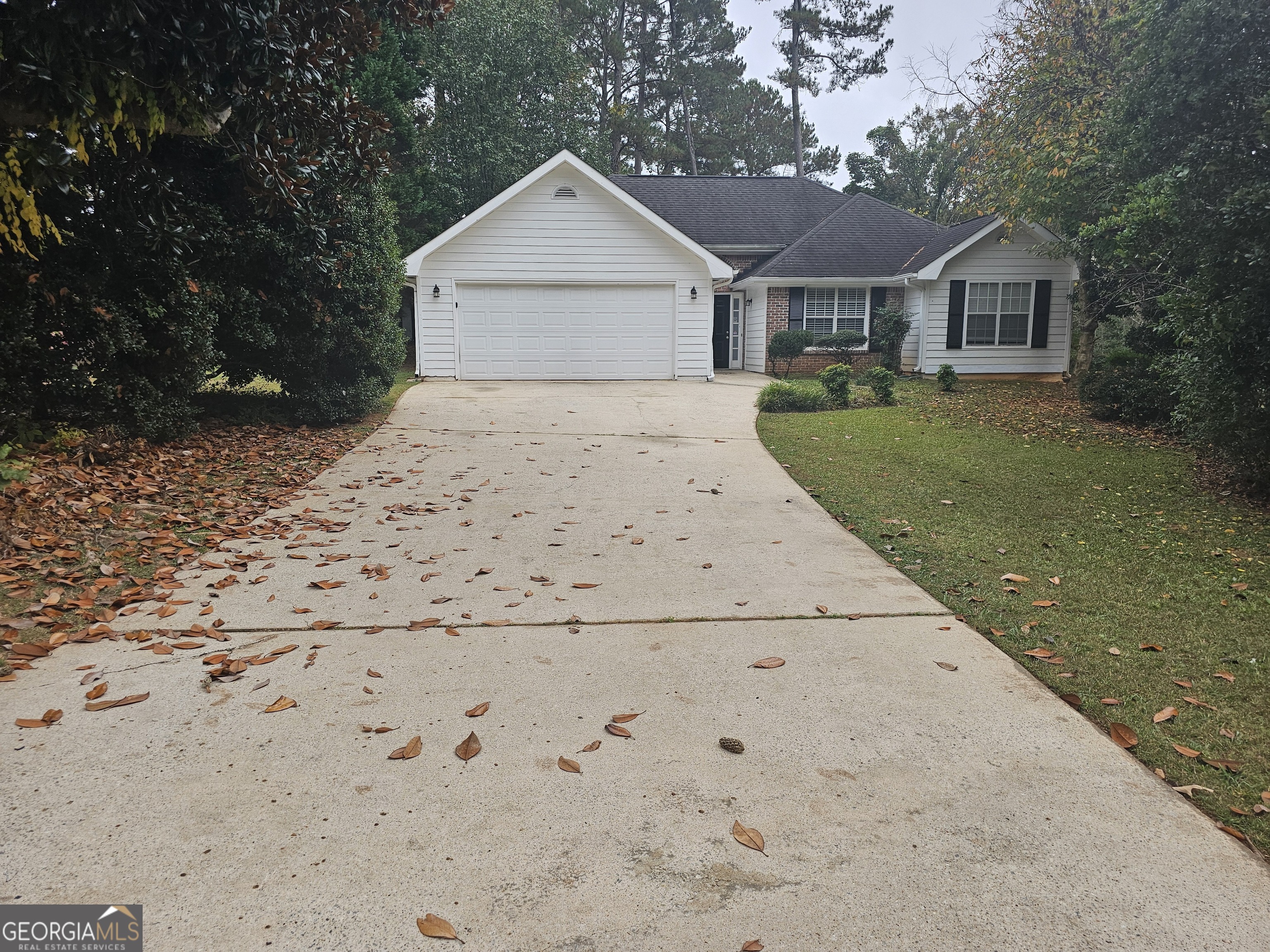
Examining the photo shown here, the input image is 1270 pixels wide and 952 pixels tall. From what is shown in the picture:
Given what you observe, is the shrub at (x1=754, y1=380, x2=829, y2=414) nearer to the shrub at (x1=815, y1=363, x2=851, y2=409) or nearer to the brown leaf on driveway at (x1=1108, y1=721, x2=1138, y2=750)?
the shrub at (x1=815, y1=363, x2=851, y2=409)

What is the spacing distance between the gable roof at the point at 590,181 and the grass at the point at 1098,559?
7.18 m

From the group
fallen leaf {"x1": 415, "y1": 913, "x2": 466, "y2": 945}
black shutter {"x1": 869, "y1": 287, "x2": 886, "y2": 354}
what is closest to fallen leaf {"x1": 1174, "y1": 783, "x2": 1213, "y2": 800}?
fallen leaf {"x1": 415, "y1": 913, "x2": 466, "y2": 945}

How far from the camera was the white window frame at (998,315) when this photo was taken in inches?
769

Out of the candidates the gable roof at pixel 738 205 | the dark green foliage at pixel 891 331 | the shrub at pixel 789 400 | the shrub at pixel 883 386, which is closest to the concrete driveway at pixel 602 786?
the shrub at pixel 789 400

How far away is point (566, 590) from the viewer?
17.1 feet

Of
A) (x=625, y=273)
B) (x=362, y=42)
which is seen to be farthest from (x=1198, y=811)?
(x=625, y=273)

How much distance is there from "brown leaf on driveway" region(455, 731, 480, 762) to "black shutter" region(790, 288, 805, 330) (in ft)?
60.4

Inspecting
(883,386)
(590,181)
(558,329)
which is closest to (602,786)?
(883,386)

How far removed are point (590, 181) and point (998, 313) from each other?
10.3 meters

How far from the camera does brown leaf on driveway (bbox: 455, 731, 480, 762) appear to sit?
3.17 m

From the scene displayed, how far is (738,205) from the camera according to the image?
23719mm

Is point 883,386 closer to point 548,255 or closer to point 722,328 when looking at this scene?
point 548,255

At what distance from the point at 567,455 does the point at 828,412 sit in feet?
19.1

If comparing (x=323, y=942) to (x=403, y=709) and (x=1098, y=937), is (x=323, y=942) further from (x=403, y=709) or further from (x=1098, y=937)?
(x=1098, y=937)
